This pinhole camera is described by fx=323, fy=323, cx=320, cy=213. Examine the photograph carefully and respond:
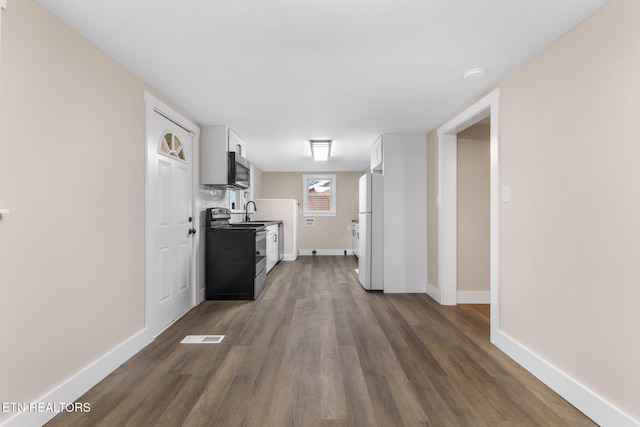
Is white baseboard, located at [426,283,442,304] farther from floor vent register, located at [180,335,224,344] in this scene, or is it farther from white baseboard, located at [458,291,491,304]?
floor vent register, located at [180,335,224,344]

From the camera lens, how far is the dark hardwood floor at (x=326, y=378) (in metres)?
1.74

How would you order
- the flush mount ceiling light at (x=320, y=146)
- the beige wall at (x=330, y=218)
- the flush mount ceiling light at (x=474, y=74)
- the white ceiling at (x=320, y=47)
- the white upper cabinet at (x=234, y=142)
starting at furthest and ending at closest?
the beige wall at (x=330, y=218)
the flush mount ceiling light at (x=320, y=146)
the white upper cabinet at (x=234, y=142)
the flush mount ceiling light at (x=474, y=74)
the white ceiling at (x=320, y=47)

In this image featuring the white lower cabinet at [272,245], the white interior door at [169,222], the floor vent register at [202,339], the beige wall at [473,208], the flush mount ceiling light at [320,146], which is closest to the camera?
the floor vent register at [202,339]

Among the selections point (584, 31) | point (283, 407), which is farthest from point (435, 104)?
point (283, 407)

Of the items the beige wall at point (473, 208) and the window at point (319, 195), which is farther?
the window at point (319, 195)

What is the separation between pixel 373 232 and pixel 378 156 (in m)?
1.15

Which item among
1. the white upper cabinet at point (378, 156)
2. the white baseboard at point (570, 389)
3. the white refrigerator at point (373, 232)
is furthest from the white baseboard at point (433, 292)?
the white upper cabinet at point (378, 156)

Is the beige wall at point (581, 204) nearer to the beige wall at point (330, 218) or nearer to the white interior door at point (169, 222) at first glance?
the white interior door at point (169, 222)

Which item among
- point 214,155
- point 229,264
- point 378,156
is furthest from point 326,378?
point 378,156

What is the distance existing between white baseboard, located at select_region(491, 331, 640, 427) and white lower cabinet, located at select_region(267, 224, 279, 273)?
397 cm

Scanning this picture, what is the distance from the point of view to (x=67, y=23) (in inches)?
73.8

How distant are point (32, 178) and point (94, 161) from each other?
1.64ft

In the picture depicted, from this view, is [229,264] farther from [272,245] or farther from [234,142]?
[272,245]

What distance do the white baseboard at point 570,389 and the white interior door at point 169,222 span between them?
2961mm
